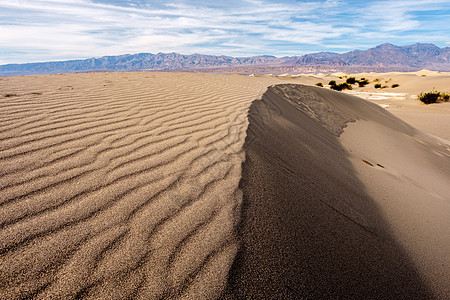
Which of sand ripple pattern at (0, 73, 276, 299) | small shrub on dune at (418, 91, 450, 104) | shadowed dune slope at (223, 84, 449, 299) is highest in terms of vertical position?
sand ripple pattern at (0, 73, 276, 299)

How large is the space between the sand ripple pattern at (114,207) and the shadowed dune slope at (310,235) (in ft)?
0.43

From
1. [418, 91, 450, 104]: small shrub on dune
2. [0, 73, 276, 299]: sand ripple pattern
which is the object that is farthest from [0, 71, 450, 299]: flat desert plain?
[418, 91, 450, 104]: small shrub on dune

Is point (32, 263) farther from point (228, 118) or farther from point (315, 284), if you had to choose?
point (228, 118)

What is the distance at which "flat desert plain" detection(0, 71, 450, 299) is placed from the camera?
3.51 feet

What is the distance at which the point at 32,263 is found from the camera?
3.33 feet

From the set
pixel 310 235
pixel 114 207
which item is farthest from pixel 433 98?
pixel 114 207

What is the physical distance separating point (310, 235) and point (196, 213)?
0.73 meters

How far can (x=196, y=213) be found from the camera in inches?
57.2

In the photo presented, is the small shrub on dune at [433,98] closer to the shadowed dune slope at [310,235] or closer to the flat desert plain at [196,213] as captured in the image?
the flat desert plain at [196,213]

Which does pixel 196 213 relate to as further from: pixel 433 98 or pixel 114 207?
pixel 433 98

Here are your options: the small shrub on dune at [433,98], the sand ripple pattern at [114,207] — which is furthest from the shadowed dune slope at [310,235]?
the small shrub on dune at [433,98]

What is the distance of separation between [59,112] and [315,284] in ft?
10.5

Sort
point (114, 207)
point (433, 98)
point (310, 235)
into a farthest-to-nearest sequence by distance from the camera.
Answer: point (433, 98), point (310, 235), point (114, 207)

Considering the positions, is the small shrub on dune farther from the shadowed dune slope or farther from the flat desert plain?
the shadowed dune slope
